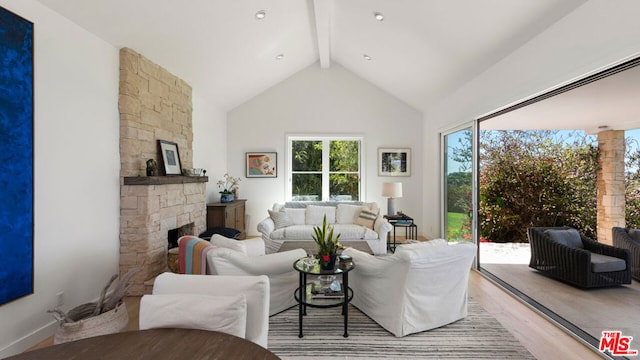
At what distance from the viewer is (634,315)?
8.61 ft

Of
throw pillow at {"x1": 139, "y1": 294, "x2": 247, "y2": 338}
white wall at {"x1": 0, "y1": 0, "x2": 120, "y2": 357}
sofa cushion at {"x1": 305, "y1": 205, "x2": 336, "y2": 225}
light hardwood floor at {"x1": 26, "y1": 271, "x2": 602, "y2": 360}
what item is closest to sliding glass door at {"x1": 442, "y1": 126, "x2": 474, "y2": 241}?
light hardwood floor at {"x1": 26, "y1": 271, "x2": 602, "y2": 360}

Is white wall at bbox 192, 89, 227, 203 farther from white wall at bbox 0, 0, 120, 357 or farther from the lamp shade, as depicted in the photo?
the lamp shade

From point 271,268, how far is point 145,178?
1.76 metres

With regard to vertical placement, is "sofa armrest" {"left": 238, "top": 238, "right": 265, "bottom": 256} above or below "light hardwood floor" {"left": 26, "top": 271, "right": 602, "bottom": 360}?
above

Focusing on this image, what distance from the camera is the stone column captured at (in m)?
2.81

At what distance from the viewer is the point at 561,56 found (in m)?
2.53

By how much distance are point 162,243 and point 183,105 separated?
206 cm

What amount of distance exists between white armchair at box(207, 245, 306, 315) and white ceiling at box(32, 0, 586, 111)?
2.48m

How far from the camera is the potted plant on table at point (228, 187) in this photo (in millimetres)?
5492

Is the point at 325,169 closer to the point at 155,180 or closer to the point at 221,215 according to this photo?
the point at 221,215

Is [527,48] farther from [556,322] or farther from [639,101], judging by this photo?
[556,322]

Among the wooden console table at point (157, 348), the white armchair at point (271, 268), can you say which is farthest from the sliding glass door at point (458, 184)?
the wooden console table at point (157, 348)

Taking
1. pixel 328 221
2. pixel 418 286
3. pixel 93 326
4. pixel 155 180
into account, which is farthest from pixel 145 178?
pixel 328 221

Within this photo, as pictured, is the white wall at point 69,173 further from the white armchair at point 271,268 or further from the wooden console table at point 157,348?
the wooden console table at point 157,348
